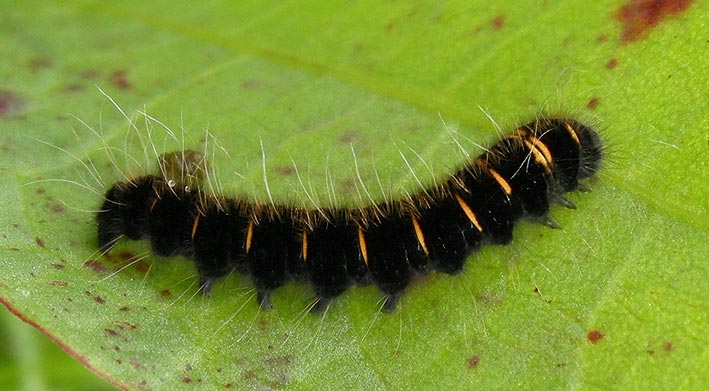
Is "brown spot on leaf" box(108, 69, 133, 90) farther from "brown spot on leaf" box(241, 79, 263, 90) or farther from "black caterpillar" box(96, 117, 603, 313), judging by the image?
"black caterpillar" box(96, 117, 603, 313)

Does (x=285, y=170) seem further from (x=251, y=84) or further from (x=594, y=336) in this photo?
(x=594, y=336)

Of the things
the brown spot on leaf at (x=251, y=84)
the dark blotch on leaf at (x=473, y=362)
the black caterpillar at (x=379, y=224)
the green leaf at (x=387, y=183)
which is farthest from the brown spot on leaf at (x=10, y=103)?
the dark blotch on leaf at (x=473, y=362)

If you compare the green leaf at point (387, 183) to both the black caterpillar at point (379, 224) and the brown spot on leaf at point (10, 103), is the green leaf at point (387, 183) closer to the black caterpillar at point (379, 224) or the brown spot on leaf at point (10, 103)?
the brown spot on leaf at point (10, 103)

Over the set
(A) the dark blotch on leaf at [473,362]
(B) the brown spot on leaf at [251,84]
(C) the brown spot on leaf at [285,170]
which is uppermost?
(B) the brown spot on leaf at [251,84]

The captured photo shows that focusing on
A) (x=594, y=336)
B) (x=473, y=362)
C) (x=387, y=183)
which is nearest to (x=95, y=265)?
(x=387, y=183)

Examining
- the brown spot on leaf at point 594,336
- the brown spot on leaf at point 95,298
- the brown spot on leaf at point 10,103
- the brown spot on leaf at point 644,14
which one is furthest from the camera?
the brown spot on leaf at point 10,103

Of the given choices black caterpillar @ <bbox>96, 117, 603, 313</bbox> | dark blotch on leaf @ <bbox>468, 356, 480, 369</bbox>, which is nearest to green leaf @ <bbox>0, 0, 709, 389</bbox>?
dark blotch on leaf @ <bbox>468, 356, 480, 369</bbox>
